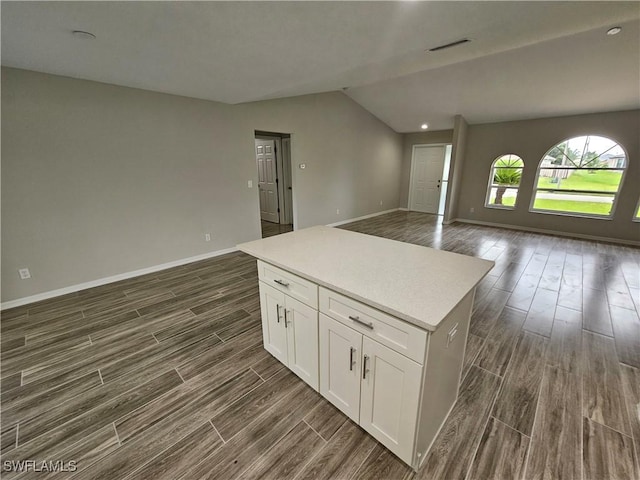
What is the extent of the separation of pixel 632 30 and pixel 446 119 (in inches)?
143

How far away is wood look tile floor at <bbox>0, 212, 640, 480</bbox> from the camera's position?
1331 millimetres

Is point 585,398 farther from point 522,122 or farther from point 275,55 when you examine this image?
point 522,122

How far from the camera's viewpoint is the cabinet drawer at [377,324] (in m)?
1.08

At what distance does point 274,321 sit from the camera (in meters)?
1.90

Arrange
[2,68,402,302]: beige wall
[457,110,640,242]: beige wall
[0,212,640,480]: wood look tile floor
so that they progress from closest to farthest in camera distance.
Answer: [0,212,640,480]: wood look tile floor
[2,68,402,302]: beige wall
[457,110,640,242]: beige wall

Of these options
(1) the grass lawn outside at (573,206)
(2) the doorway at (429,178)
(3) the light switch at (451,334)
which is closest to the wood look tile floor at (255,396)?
(3) the light switch at (451,334)

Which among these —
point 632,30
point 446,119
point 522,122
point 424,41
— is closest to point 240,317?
point 424,41

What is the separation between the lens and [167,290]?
10.5ft

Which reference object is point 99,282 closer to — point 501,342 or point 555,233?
point 501,342

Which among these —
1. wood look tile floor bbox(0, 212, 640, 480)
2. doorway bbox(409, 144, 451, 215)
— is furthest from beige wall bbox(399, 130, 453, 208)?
wood look tile floor bbox(0, 212, 640, 480)

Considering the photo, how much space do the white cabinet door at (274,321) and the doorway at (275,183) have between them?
391 cm

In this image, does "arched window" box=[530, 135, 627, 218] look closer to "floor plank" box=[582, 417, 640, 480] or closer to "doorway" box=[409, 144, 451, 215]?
"doorway" box=[409, 144, 451, 215]

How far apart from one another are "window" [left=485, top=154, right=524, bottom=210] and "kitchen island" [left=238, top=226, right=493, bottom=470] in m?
6.23

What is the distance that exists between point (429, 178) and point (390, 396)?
26.1 feet
